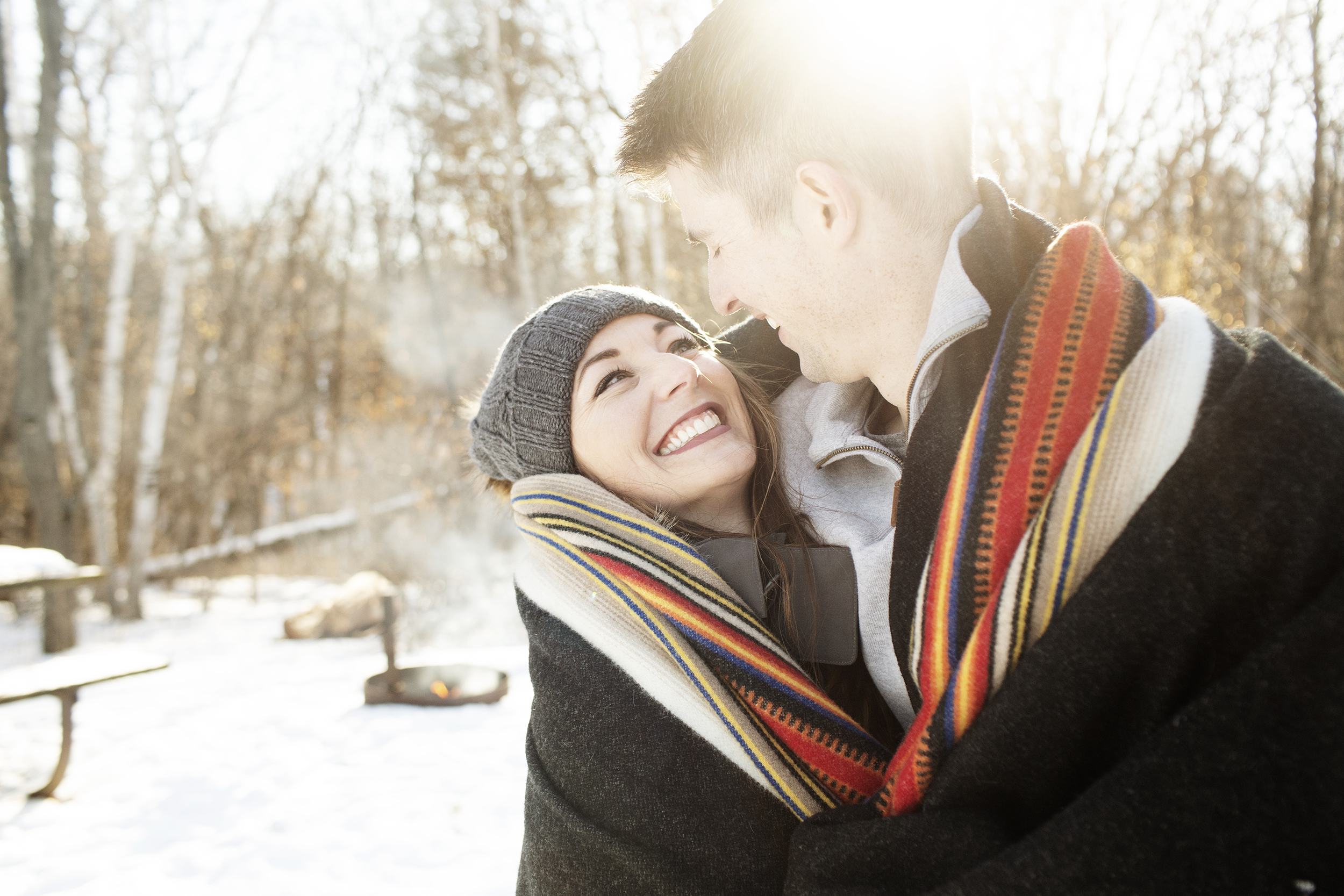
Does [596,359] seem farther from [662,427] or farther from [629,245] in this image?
[629,245]

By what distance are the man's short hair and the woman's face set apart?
0.46 meters

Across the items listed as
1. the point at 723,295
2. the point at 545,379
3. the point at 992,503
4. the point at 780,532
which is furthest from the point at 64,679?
the point at 992,503

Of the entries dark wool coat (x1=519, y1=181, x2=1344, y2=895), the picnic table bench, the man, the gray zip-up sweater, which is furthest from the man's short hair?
the picnic table bench

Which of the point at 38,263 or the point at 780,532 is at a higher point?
the point at 38,263

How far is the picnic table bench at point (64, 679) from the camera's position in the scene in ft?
11.7

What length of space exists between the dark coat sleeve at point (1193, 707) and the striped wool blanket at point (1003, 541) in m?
0.04

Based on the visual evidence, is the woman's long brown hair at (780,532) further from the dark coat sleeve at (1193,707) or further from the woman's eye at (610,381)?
the dark coat sleeve at (1193,707)

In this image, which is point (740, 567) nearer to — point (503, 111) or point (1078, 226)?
point (1078, 226)

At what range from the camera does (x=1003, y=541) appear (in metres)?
1.10

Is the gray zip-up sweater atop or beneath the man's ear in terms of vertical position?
beneath

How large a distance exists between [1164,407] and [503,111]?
29.3ft

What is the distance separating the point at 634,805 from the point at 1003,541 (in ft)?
2.71

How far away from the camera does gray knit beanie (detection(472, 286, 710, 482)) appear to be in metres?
1.85

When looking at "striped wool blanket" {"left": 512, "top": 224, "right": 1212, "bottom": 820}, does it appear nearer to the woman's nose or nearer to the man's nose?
the woman's nose
